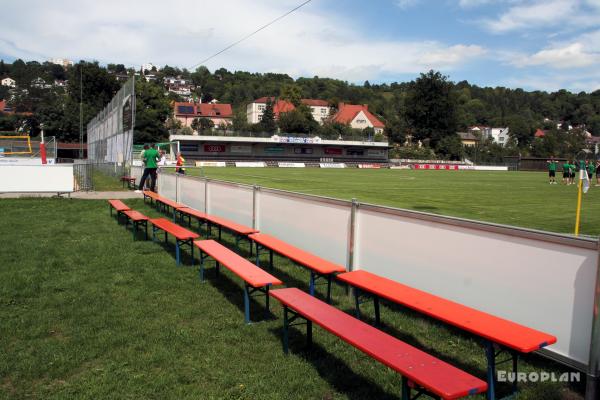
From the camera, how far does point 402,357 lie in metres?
3.26

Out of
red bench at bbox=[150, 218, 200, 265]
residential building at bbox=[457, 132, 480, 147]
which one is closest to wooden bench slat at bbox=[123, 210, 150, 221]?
red bench at bbox=[150, 218, 200, 265]

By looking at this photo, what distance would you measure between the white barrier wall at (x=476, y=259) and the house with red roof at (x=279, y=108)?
114866 millimetres

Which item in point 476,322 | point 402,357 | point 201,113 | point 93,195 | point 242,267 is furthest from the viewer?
point 201,113

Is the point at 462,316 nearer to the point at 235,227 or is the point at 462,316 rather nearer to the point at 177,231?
the point at 235,227

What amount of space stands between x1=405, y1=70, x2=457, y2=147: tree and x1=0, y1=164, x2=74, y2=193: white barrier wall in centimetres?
8872

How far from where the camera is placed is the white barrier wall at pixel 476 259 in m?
3.78

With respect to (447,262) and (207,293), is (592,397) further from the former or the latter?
(207,293)

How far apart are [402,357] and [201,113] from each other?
143 metres

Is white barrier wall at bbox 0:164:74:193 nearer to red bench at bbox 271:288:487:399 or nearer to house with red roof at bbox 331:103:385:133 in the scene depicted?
red bench at bbox 271:288:487:399

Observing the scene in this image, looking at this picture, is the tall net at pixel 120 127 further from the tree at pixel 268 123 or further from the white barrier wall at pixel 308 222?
the tree at pixel 268 123

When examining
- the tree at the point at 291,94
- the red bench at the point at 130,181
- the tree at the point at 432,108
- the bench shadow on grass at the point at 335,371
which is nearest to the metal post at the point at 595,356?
the bench shadow on grass at the point at 335,371

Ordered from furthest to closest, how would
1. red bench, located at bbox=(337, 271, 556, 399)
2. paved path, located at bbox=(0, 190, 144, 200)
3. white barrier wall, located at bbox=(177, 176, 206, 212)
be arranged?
paved path, located at bbox=(0, 190, 144, 200) → white barrier wall, located at bbox=(177, 176, 206, 212) → red bench, located at bbox=(337, 271, 556, 399)

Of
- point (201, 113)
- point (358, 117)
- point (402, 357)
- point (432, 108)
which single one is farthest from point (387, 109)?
point (402, 357)

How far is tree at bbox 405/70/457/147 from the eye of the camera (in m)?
98.9
